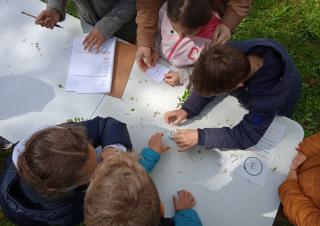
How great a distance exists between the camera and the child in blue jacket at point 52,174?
1.42 metres

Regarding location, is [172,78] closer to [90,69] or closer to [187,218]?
[90,69]

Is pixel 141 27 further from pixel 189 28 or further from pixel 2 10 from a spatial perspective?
pixel 2 10

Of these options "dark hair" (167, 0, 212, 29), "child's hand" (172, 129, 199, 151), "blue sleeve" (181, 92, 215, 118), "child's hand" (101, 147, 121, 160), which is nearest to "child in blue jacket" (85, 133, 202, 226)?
"child's hand" (101, 147, 121, 160)

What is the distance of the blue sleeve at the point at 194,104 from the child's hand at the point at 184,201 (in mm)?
401

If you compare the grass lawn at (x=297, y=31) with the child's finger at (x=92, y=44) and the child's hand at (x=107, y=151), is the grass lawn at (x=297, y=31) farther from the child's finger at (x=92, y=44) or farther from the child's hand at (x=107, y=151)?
the child's hand at (x=107, y=151)

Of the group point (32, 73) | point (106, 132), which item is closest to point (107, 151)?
point (106, 132)

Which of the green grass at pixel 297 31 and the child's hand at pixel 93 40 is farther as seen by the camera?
the green grass at pixel 297 31

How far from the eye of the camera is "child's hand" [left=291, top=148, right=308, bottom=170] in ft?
5.80

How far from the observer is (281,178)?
1746 mm

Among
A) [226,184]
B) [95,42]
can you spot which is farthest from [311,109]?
[95,42]

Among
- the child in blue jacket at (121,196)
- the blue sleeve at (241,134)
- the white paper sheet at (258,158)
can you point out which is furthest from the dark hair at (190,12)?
the child in blue jacket at (121,196)

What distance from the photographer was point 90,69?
2047mm

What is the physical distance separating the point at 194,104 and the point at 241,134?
0.89 feet

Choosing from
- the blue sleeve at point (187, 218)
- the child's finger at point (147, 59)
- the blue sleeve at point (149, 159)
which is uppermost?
the child's finger at point (147, 59)
